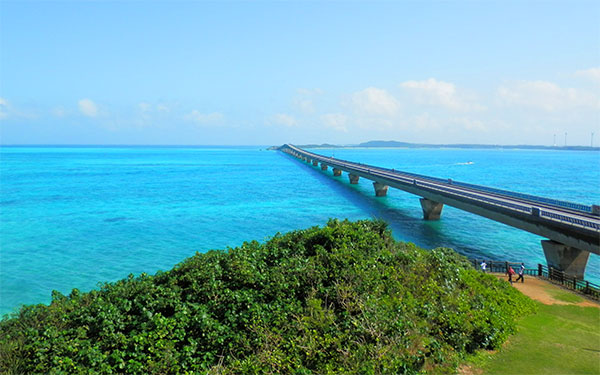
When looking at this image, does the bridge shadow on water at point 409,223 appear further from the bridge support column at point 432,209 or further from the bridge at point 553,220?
the bridge at point 553,220

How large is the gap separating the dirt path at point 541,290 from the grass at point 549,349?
178 centimetres

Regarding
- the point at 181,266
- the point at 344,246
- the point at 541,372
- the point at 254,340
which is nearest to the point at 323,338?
the point at 254,340

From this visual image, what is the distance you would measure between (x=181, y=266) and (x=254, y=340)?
495 centimetres

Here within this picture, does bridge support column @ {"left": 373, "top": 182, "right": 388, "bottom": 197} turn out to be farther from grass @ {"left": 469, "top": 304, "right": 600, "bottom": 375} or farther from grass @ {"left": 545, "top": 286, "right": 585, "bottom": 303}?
grass @ {"left": 469, "top": 304, "right": 600, "bottom": 375}

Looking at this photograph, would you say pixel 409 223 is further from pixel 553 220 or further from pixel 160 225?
pixel 160 225

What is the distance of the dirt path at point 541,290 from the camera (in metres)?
19.9

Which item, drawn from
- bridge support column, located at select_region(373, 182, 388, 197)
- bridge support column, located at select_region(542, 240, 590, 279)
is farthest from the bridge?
bridge support column, located at select_region(373, 182, 388, 197)

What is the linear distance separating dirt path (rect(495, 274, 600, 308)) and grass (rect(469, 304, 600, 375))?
5.85 ft

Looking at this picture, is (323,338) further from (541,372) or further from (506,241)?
(506,241)

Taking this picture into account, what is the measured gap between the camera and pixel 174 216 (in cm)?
4969

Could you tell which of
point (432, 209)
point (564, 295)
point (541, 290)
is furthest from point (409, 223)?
point (564, 295)

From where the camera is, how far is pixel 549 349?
14.2m

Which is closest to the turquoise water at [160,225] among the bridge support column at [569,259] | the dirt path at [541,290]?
the bridge support column at [569,259]

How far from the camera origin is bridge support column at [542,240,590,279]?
88.1ft
